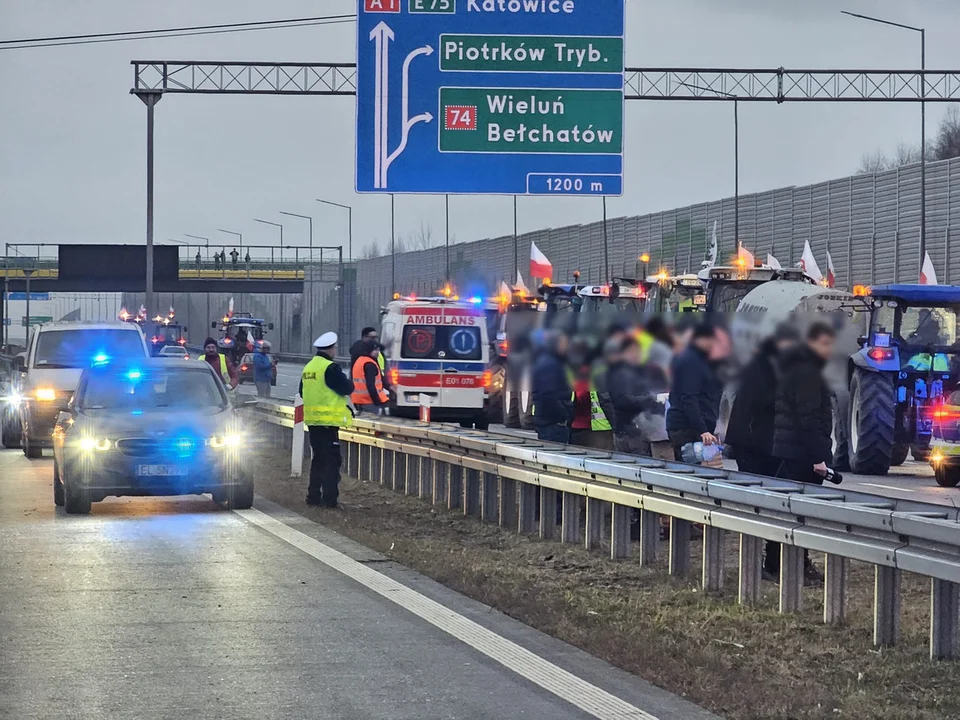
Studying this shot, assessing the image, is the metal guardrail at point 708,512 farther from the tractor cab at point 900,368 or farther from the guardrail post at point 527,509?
the tractor cab at point 900,368

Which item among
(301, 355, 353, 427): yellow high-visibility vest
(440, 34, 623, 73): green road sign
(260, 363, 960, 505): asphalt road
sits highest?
(440, 34, 623, 73): green road sign

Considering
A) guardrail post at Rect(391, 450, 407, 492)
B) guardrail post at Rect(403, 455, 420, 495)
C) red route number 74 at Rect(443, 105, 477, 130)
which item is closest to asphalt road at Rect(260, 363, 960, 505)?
guardrail post at Rect(403, 455, 420, 495)

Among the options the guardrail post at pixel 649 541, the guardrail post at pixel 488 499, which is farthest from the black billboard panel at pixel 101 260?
the guardrail post at pixel 649 541

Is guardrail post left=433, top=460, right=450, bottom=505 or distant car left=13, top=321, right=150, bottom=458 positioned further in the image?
distant car left=13, top=321, right=150, bottom=458

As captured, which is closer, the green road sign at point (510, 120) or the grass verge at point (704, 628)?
the grass verge at point (704, 628)

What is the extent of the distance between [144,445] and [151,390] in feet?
4.44

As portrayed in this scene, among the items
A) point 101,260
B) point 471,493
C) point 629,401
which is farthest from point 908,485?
point 101,260

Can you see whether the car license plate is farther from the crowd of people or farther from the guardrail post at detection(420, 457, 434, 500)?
the crowd of people

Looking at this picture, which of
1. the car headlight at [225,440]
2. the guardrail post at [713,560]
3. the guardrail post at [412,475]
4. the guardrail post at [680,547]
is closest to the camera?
the guardrail post at [713,560]

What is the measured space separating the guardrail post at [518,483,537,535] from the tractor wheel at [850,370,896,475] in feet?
23.4

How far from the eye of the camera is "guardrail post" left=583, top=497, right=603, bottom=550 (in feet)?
45.0

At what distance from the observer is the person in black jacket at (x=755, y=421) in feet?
36.2

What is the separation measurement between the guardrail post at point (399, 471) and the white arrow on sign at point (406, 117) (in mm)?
6215

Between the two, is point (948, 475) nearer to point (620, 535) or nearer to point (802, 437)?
point (620, 535)
